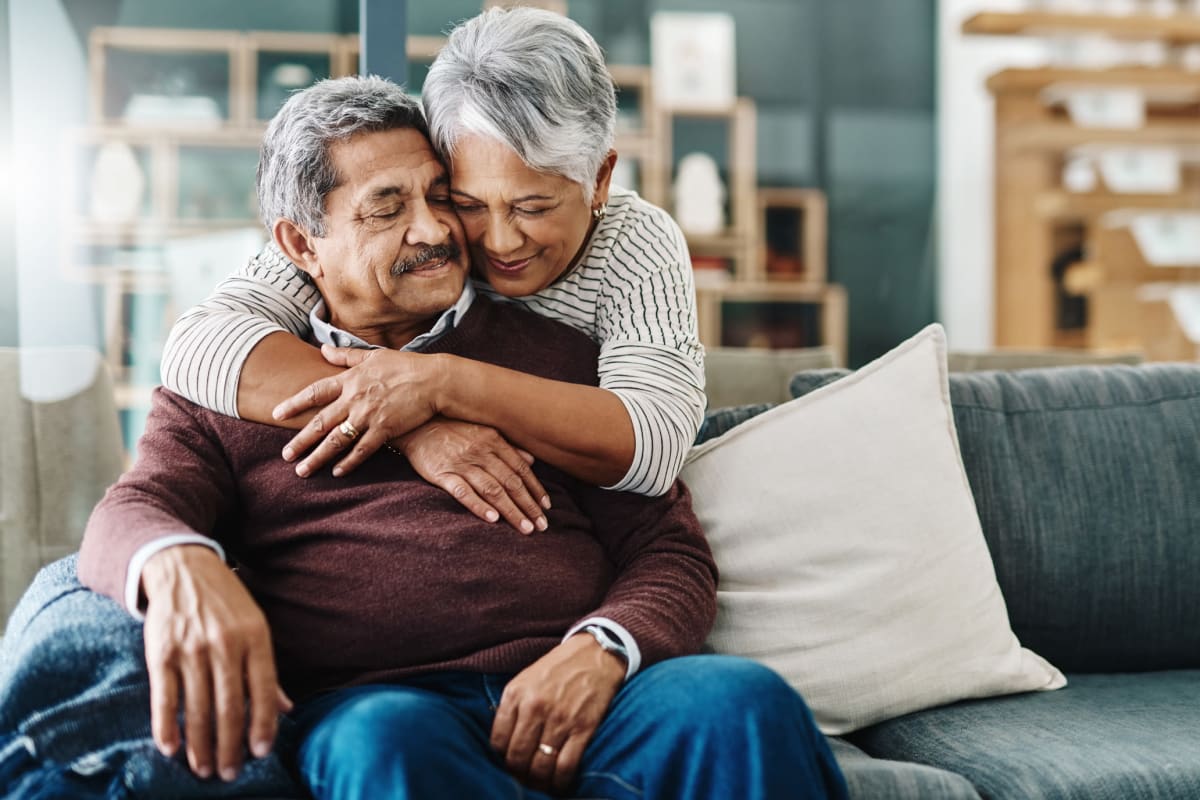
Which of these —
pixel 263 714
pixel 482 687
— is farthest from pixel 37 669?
pixel 482 687

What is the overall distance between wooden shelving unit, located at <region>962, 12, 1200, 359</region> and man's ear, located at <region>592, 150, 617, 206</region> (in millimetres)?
3857

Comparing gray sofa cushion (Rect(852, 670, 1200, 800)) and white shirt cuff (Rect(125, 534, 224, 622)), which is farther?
gray sofa cushion (Rect(852, 670, 1200, 800))

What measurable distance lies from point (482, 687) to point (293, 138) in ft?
2.28

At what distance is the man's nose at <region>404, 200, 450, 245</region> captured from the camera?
136 cm

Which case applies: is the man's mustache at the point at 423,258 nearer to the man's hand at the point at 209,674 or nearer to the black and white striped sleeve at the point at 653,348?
the black and white striped sleeve at the point at 653,348

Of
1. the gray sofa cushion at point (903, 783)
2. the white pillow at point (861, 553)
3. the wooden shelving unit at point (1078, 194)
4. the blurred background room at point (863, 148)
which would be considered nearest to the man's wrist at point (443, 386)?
the white pillow at point (861, 553)

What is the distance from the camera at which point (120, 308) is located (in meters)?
3.08

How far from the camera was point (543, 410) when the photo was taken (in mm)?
1287

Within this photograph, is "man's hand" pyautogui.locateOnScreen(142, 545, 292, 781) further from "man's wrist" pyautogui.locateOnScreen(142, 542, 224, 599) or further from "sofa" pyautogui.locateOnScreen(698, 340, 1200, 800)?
"sofa" pyautogui.locateOnScreen(698, 340, 1200, 800)

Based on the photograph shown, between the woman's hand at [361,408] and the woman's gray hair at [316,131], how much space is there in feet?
0.73

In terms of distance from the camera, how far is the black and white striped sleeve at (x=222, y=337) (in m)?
1.30

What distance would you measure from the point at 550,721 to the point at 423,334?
56 cm

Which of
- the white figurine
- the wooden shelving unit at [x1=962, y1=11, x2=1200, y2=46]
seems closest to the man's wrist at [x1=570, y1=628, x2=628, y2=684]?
the white figurine

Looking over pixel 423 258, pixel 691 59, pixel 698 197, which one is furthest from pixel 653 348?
pixel 691 59
